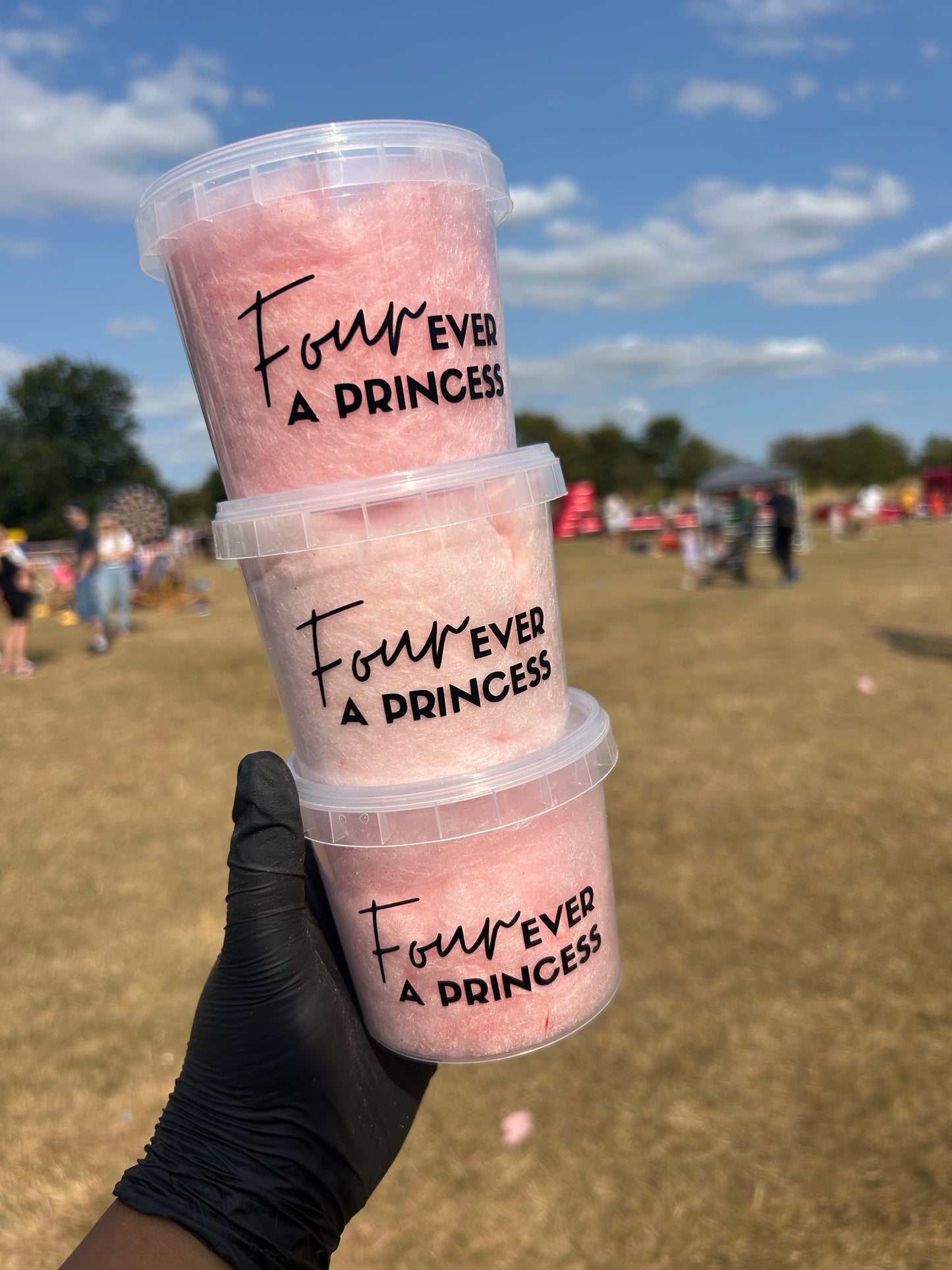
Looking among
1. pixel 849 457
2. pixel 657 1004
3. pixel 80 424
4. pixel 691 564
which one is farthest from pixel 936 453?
pixel 657 1004

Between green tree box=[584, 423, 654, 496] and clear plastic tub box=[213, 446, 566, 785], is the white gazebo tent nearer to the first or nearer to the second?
clear plastic tub box=[213, 446, 566, 785]

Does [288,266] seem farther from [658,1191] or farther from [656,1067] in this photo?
[656,1067]

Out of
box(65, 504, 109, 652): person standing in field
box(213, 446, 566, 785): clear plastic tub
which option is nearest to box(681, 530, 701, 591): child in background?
box(65, 504, 109, 652): person standing in field

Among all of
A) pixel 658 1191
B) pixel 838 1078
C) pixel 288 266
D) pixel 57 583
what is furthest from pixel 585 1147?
pixel 57 583

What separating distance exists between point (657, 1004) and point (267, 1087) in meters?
2.47

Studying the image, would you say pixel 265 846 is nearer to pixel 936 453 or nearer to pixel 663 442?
pixel 936 453

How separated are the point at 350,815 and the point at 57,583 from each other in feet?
61.0

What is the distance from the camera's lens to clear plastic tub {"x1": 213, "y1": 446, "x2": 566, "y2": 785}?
135 centimetres

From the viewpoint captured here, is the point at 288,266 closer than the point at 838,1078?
Yes

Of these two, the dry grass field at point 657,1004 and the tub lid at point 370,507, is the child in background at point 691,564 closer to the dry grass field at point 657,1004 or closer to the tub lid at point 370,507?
the dry grass field at point 657,1004

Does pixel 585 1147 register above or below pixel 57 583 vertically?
below

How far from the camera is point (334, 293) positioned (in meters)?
1.29

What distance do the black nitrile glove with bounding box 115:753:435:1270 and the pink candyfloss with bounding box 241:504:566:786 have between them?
0.21 meters

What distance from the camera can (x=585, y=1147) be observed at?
3.05 metres
